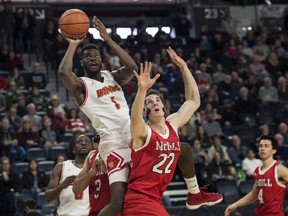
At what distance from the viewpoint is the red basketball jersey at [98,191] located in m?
7.69

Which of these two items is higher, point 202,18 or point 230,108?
point 202,18

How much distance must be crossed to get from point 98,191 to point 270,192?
2959mm

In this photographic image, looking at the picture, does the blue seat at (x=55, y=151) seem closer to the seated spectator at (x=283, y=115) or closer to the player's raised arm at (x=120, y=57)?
the seated spectator at (x=283, y=115)

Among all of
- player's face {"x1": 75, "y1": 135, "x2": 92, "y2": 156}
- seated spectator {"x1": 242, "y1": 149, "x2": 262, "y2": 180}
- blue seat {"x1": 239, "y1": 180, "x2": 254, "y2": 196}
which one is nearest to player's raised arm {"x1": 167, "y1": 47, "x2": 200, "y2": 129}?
player's face {"x1": 75, "y1": 135, "x2": 92, "y2": 156}

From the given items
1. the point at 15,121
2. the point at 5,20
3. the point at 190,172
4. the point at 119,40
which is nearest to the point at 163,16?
the point at 119,40

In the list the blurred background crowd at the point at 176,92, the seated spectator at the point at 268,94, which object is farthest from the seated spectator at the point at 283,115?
the seated spectator at the point at 268,94

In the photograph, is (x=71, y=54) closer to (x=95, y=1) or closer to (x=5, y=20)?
(x=5, y=20)

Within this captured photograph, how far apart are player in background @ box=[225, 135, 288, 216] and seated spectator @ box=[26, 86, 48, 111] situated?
8.24 meters

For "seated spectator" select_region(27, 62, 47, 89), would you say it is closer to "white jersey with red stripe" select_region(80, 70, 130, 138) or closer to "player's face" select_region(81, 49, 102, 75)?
"player's face" select_region(81, 49, 102, 75)

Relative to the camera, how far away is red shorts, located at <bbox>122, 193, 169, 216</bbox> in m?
6.89

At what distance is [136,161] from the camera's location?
23.0 feet

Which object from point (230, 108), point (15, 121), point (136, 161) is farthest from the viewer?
point (230, 108)

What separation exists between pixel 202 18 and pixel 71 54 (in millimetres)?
17857

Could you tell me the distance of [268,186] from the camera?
10.0 meters
